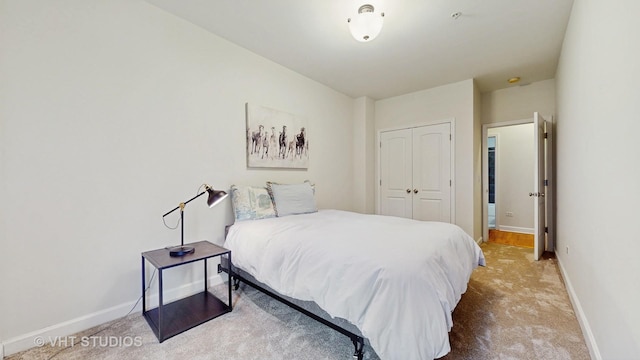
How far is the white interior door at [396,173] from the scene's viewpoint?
4.40m

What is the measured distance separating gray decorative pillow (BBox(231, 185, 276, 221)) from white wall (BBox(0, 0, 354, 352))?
20 centimetres

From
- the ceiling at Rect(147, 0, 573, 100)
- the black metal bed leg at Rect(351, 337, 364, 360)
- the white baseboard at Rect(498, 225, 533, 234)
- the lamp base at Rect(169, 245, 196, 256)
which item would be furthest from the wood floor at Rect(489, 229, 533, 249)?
the lamp base at Rect(169, 245, 196, 256)

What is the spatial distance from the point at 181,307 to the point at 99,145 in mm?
1406

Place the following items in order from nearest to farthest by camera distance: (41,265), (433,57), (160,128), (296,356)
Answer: (296,356), (41,265), (160,128), (433,57)

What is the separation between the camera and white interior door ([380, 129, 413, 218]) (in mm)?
4402

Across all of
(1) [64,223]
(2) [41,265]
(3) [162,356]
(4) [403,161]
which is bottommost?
(3) [162,356]

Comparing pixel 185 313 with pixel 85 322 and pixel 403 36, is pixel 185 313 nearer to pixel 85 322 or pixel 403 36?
pixel 85 322

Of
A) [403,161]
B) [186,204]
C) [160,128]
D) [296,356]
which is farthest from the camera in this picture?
[403,161]

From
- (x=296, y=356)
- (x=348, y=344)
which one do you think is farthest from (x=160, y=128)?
(x=348, y=344)

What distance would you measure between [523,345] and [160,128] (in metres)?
3.10

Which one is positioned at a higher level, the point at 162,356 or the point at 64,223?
the point at 64,223

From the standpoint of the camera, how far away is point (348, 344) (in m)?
1.68

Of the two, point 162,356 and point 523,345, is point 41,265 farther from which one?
point 523,345

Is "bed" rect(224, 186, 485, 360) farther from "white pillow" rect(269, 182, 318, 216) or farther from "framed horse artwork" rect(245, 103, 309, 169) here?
"framed horse artwork" rect(245, 103, 309, 169)
